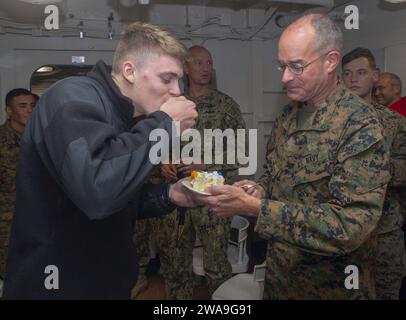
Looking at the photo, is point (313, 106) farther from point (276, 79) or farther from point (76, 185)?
point (276, 79)

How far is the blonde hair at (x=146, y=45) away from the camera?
48.0 inches

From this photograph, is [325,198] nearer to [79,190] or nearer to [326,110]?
[326,110]

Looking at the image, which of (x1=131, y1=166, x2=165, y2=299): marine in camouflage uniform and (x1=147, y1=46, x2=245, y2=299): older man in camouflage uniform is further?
(x1=131, y1=166, x2=165, y2=299): marine in camouflage uniform

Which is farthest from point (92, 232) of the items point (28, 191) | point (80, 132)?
point (80, 132)

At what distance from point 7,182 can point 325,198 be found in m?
2.90

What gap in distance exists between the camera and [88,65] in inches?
147

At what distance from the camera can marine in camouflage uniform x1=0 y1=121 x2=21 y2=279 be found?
329cm

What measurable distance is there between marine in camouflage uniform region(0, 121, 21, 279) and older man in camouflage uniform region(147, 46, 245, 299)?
4.66 ft

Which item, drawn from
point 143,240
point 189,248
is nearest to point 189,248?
point 189,248

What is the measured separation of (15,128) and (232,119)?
1938mm

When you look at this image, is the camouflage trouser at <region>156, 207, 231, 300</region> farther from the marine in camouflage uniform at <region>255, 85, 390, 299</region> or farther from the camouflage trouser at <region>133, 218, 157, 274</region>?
the marine in camouflage uniform at <region>255, 85, 390, 299</region>

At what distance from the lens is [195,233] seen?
3.03 metres

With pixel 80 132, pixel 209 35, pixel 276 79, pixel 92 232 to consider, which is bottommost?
pixel 92 232

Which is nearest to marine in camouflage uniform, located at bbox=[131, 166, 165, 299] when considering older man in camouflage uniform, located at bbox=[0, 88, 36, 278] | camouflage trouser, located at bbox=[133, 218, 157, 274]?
camouflage trouser, located at bbox=[133, 218, 157, 274]
